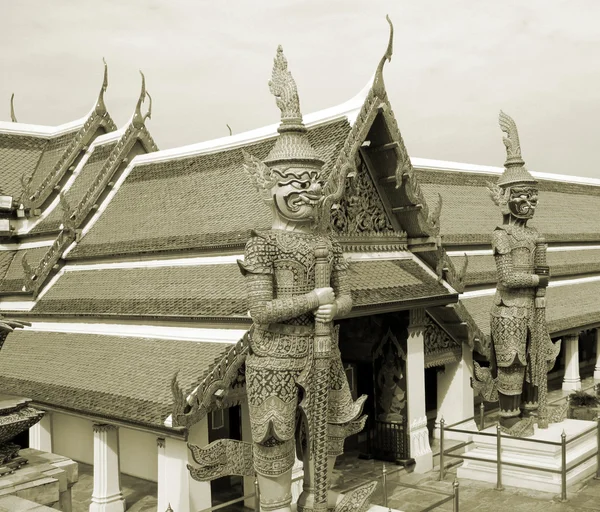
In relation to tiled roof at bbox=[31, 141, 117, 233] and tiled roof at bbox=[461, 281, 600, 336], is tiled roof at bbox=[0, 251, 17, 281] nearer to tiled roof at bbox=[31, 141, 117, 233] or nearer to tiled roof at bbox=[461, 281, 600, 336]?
tiled roof at bbox=[31, 141, 117, 233]

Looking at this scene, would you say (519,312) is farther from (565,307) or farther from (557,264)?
(557,264)

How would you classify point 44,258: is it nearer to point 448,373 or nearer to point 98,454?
point 98,454

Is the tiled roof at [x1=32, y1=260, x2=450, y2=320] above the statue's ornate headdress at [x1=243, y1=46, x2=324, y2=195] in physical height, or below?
below

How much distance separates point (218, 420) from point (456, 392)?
5007mm

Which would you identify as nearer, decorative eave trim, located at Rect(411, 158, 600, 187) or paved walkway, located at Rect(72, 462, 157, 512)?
paved walkway, located at Rect(72, 462, 157, 512)

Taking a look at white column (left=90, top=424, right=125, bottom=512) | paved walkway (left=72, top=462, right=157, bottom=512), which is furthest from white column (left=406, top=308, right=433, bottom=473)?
white column (left=90, top=424, right=125, bottom=512)

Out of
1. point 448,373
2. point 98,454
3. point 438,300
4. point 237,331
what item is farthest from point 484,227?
point 98,454

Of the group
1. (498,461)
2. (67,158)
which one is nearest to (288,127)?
(498,461)

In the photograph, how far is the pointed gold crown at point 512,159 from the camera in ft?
36.2

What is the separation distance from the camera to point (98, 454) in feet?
33.2

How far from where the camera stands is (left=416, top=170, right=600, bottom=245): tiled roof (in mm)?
18266

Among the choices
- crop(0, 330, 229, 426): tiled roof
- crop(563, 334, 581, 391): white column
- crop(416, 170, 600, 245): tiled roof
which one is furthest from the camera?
crop(563, 334, 581, 391): white column

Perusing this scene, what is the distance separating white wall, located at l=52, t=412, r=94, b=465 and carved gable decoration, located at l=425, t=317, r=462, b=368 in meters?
6.23

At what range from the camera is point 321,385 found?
21.4 ft
